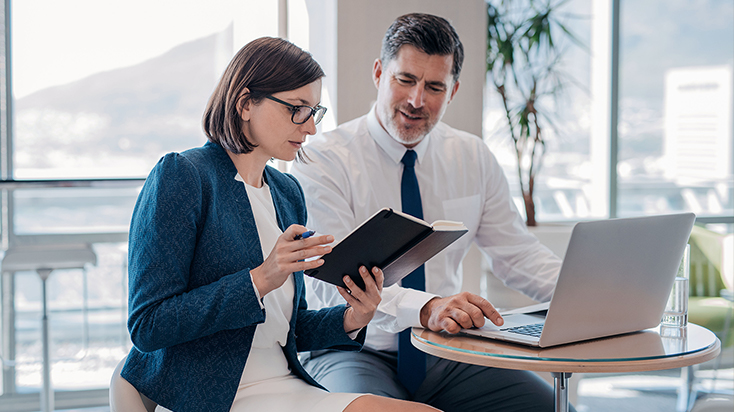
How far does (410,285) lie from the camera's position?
1.91 meters

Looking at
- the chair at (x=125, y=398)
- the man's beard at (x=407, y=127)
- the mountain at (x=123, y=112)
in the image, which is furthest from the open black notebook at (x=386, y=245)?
the mountain at (x=123, y=112)

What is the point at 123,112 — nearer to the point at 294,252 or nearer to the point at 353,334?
the point at 353,334

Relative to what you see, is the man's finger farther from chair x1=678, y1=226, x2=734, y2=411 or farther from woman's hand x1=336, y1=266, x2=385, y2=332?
chair x1=678, y1=226, x2=734, y2=411

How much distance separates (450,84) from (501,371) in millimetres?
912

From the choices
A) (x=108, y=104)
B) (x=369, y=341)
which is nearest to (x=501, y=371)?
(x=369, y=341)

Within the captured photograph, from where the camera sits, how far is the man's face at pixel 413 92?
191cm

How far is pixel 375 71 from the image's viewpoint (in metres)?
2.09

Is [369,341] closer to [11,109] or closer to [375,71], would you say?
[375,71]

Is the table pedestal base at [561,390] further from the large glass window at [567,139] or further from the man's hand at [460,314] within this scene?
the large glass window at [567,139]

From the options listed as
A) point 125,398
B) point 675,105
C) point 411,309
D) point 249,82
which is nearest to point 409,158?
point 411,309

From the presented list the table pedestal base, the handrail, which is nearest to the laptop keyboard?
Result: the table pedestal base

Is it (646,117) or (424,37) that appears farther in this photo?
(646,117)

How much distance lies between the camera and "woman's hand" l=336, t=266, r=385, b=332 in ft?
4.31

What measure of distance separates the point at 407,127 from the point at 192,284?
92cm
